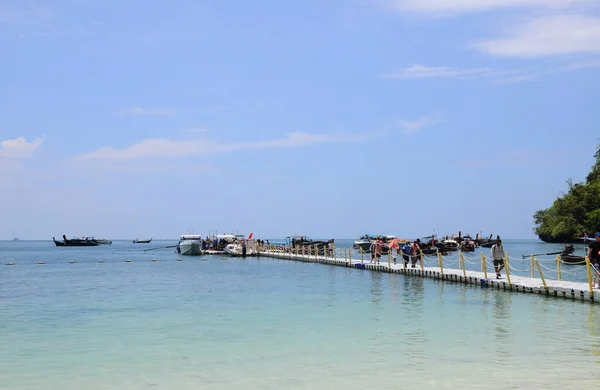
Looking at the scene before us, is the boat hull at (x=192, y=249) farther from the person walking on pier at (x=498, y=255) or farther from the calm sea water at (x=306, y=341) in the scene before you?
the person walking on pier at (x=498, y=255)

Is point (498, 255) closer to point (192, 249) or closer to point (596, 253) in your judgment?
point (596, 253)

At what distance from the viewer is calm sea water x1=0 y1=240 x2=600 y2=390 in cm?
1227

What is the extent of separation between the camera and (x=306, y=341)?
1650 cm

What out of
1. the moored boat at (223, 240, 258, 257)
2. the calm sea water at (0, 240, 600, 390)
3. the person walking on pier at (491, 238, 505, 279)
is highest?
the moored boat at (223, 240, 258, 257)

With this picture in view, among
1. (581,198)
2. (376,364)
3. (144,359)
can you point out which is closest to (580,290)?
(376,364)

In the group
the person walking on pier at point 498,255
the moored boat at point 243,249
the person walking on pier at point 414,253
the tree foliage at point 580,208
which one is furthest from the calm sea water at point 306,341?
the tree foliage at point 580,208

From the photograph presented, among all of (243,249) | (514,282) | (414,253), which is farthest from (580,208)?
(514,282)

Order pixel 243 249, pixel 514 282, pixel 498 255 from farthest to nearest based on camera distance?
pixel 243 249 → pixel 498 255 → pixel 514 282

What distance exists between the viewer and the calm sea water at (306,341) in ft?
40.2

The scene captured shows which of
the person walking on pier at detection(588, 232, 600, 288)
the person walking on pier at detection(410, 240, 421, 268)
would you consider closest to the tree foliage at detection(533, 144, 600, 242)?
the person walking on pier at detection(410, 240, 421, 268)

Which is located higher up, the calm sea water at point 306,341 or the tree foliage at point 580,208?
the tree foliage at point 580,208

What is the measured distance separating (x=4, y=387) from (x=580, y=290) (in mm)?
18961

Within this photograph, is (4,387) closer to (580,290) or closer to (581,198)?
(580,290)

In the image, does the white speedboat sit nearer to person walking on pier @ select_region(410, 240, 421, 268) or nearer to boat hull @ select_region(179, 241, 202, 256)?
boat hull @ select_region(179, 241, 202, 256)
